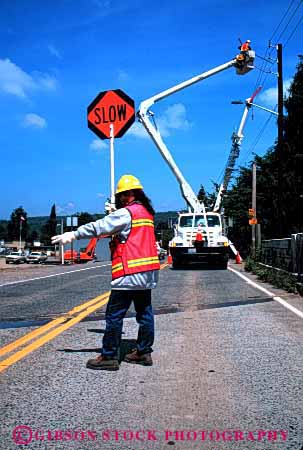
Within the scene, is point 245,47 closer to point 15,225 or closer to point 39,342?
point 39,342

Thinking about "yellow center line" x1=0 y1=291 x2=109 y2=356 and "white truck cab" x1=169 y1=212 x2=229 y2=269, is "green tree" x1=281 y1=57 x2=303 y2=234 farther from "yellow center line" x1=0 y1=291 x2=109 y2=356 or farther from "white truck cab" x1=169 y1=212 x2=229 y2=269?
"yellow center line" x1=0 y1=291 x2=109 y2=356

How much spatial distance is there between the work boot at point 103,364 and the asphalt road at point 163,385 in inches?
3.8

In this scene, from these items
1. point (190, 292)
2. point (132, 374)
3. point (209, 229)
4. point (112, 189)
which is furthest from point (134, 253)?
point (209, 229)

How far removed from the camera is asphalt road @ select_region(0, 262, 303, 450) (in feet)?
12.1

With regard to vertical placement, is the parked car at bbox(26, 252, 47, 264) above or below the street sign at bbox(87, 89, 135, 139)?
below

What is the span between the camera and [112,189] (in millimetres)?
8266

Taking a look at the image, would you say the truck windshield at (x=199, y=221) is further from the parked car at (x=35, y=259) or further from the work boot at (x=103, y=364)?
the parked car at (x=35, y=259)

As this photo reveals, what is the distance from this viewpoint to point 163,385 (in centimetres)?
483

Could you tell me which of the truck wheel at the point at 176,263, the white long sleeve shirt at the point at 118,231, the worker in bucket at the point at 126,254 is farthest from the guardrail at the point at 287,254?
the white long sleeve shirt at the point at 118,231

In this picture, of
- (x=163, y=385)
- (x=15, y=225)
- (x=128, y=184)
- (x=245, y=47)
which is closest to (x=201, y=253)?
(x=245, y=47)

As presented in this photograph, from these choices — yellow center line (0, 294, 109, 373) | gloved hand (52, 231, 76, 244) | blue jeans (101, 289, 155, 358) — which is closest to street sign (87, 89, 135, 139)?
yellow center line (0, 294, 109, 373)

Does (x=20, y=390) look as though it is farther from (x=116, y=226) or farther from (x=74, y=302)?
(x=74, y=302)

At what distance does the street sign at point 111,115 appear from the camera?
29.8 feet

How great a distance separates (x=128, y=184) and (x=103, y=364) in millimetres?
1756
